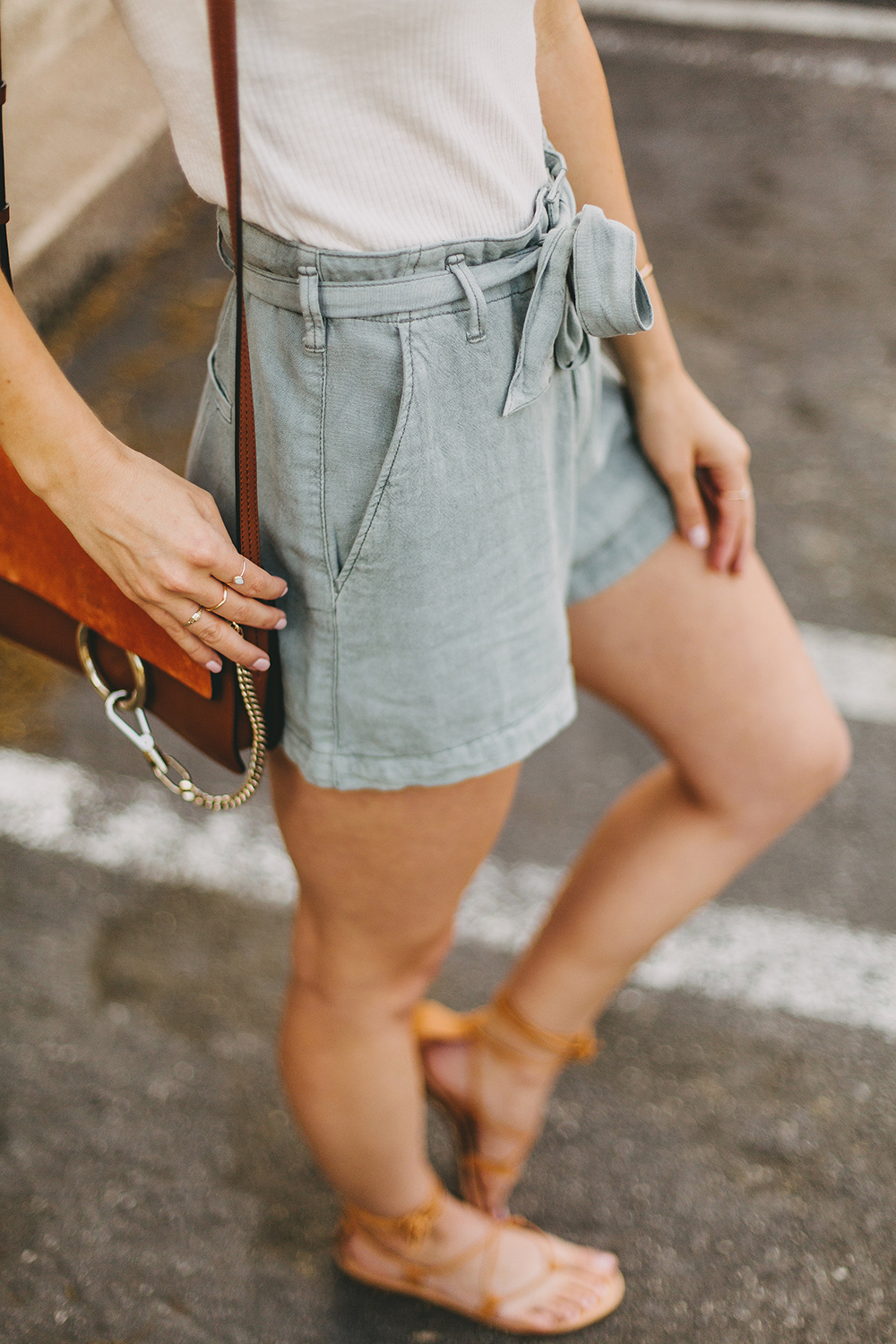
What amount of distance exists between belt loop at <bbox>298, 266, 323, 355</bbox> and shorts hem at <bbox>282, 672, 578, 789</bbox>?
0.33m

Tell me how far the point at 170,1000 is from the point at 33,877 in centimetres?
34

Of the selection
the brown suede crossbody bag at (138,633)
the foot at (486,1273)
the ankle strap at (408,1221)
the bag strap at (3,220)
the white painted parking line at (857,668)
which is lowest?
the white painted parking line at (857,668)

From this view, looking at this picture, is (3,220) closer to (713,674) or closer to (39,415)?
(39,415)

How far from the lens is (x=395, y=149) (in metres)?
0.72

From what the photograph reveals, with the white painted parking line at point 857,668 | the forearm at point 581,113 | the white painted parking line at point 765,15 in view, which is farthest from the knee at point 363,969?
the white painted parking line at point 765,15

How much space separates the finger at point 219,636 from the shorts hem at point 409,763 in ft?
0.33

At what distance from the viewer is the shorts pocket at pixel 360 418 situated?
75cm

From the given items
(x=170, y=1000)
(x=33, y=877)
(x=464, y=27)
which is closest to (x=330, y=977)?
(x=170, y=1000)

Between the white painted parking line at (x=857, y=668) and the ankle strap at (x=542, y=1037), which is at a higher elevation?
the ankle strap at (x=542, y=1037)

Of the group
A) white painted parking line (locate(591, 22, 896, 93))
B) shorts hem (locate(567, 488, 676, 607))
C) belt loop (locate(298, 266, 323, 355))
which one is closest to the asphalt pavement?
shorts hem (locate(567, 488, 676, 607))

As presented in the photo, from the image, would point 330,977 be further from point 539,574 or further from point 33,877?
point 33,877

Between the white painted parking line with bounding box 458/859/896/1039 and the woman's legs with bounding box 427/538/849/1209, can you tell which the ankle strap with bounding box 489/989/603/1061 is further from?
the white painted parking line with bounding box 458/859/896/1039

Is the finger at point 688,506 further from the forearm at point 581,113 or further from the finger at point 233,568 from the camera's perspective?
the finger at point 233,568

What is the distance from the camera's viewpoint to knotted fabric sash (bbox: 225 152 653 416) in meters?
0.74
